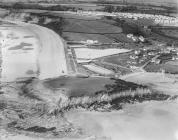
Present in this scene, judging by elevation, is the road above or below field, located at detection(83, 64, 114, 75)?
above

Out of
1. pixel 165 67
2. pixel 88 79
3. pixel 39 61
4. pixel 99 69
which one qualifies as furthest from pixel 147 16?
pixel 88 79

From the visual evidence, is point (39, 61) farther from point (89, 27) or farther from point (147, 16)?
point (147, 16)

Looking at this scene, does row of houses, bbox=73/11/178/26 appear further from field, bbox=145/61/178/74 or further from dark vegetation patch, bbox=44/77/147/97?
dark vegetation patch, bbox=44/77/147/97

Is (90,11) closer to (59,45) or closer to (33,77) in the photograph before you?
(59,45)

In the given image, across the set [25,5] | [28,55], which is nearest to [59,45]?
[28,55]

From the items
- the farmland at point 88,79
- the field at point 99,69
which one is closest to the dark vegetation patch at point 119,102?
the farmland at point 88,79

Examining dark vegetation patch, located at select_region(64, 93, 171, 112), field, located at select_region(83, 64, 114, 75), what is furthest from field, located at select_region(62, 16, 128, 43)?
dark vegetation patch, located at select_region(64, 93, 171, 112)
